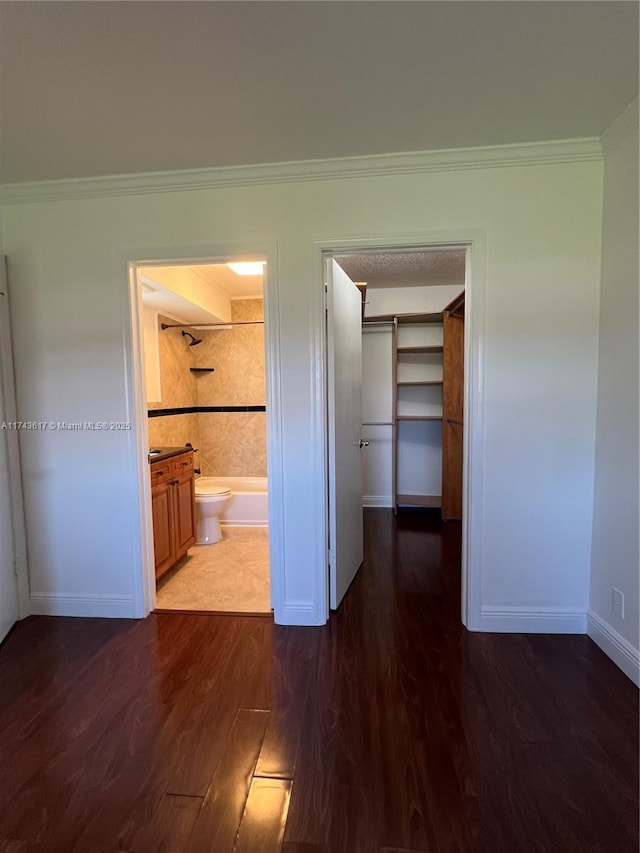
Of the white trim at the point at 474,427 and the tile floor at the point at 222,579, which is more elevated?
the white trim at the point at 474,427

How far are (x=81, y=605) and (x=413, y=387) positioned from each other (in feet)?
11.6

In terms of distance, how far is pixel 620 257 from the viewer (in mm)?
1771

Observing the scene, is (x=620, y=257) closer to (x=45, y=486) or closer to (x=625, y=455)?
(x=625, y=455)

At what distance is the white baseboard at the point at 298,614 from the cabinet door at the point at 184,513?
110cm

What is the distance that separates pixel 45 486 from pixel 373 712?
2.13 meters

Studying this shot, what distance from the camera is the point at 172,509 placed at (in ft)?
9.33

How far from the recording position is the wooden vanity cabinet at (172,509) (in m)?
2.62

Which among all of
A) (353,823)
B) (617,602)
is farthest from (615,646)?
(353,823)

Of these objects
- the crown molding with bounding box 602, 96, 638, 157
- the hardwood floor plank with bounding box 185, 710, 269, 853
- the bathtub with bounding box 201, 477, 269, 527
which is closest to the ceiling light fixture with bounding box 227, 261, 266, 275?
the bathtub with bounding box 201, 477, 269, 527

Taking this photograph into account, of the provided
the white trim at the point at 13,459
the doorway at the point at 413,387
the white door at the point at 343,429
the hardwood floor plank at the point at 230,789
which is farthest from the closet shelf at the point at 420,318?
the hardwood floor plank at the point at 230,789

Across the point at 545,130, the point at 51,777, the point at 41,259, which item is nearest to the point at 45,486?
the point at 41,259

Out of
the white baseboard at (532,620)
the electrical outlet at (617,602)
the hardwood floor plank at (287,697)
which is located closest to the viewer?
the hardwood floor plank at (287,697)

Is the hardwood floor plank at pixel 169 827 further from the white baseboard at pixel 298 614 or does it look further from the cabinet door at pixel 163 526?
the cabinet door at pixel 163 526

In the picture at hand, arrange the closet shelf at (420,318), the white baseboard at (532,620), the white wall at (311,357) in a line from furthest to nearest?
the closet shelf at (420,318) < the white baseboard at (532,620) < the white wall at (311,357)
